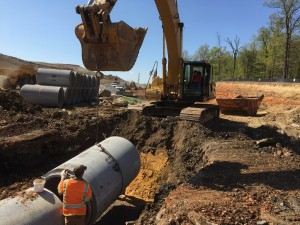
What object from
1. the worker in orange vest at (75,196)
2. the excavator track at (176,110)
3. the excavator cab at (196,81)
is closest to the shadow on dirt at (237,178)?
the worker in orange vest at (75,196)

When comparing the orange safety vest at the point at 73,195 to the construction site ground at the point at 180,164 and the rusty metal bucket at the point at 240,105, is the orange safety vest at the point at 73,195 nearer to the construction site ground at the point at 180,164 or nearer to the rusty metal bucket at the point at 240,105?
the construction site ground at the point at 180,164

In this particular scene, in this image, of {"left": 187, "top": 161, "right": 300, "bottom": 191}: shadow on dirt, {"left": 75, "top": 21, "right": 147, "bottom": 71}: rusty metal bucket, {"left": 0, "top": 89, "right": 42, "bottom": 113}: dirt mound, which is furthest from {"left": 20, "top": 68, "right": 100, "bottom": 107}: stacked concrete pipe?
{"left": 187, "top": 161, "right": 300, "bottom": 191}: shadow on dirt

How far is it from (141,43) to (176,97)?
6089mm

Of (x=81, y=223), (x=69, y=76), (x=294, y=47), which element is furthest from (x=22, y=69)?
(x=294, y=47)

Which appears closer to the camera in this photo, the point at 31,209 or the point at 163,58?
→ the point at 31,209

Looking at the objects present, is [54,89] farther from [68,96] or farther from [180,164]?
[180,164]

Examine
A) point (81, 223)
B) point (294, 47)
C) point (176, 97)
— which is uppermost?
point (294, 47)

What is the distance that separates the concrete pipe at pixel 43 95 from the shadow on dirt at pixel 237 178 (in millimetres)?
12779

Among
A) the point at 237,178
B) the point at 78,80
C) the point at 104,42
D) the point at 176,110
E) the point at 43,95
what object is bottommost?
the point at 237,178

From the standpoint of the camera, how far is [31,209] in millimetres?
5656

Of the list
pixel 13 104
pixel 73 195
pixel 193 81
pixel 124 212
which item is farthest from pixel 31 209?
pixel 13 104

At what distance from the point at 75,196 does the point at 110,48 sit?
Result: 11.9ft

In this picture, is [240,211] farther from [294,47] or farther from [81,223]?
[294,47]

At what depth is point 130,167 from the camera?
8.56 metres
